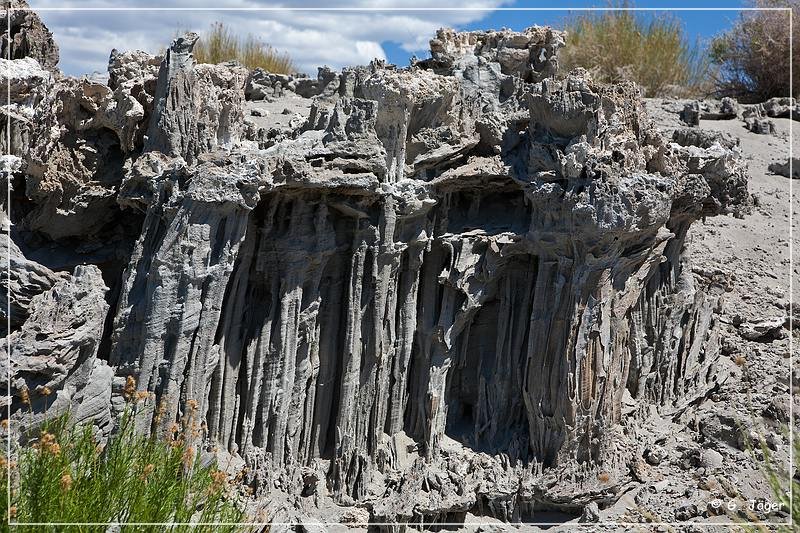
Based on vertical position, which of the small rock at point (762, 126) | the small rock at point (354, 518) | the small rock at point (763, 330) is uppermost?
the small rock at point (762, 126)

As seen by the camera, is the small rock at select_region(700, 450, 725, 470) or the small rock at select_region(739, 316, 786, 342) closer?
the small rock at select_region(700, 450, 725, 470)

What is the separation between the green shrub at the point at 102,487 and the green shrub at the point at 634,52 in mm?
13542

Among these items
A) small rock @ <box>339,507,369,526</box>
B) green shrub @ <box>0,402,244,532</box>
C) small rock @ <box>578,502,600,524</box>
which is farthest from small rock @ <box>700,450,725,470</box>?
green shrub @ <box>0,402,244,532</box>

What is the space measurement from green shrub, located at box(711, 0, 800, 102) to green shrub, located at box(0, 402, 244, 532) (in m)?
15.7

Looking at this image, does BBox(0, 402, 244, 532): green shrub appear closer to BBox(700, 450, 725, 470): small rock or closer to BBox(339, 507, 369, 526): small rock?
BBox(339, 507, 369, 526): small rock

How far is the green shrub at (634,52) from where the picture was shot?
1759cm

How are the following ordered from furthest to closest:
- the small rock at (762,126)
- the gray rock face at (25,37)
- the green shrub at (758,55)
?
the green shrub at (758,55) < the small rock at (762,126) < the gray rock face at (25,37)

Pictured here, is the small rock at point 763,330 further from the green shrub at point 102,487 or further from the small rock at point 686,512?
the green shrub at point 102,487

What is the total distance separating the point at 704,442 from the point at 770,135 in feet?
25.0

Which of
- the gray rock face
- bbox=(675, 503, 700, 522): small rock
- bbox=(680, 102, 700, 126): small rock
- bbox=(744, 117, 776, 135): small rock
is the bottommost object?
bbox=(675, 503, 700, 522): small rock

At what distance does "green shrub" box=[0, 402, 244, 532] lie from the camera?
492cm

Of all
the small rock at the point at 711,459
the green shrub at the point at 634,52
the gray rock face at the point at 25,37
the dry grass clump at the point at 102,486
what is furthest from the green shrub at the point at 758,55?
the dry grass clump at the point at 102,486

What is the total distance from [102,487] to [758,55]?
16356 millimetres

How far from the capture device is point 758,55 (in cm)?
1800
